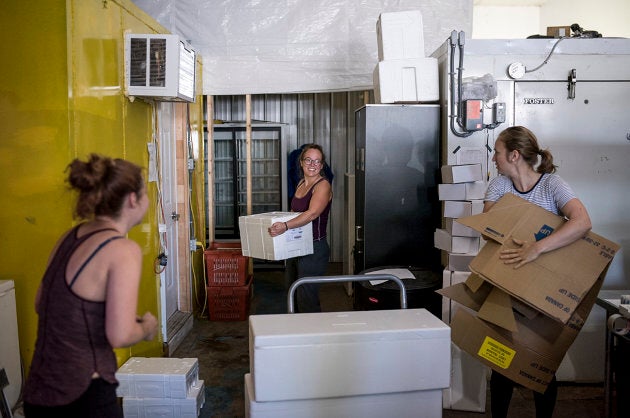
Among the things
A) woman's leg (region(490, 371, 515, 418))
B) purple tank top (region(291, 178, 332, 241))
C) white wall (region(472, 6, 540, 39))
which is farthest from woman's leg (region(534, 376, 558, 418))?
A: white wall (region(472, 6, 540, 39))

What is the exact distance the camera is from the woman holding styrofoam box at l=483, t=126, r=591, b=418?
7.91 ft

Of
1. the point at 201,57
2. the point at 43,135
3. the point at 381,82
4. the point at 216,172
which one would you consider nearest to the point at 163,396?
the point at 43,135

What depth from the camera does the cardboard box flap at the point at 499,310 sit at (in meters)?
2.40

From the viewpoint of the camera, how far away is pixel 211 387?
3.70m

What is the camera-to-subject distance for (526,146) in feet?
8.50

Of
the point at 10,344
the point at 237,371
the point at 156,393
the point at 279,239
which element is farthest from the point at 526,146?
the point at 10,344

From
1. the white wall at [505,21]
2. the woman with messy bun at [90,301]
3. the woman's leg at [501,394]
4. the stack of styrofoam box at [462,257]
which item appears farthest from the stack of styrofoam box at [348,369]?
the white wall at [505,21]

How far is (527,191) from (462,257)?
0.80 meters

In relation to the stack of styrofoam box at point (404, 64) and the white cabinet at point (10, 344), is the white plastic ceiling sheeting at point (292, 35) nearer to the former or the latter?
the stack of styrofoam box at point (404, 64)

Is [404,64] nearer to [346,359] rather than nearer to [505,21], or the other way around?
[346,359]

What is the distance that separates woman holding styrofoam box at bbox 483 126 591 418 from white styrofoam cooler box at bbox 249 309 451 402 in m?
0.73

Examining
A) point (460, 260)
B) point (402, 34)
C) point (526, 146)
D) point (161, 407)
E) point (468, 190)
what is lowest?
point (161, 407)

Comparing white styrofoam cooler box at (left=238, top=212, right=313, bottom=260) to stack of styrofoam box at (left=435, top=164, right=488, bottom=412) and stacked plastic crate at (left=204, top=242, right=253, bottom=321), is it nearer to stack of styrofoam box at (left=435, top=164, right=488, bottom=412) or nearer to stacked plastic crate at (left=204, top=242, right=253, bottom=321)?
stack of styrofoam box at (left=435, top=164, right=488, bottom=412)

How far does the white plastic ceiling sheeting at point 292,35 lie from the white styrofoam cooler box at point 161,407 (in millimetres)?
2886
